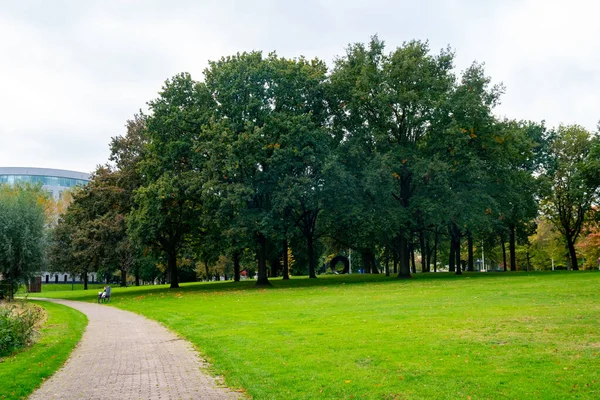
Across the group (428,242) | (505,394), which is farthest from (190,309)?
(428,242)

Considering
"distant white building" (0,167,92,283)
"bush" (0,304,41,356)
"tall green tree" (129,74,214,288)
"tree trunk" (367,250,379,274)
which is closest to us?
"bush" (0,304,41,356)

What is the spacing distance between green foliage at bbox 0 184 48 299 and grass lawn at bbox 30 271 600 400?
20.2 meters

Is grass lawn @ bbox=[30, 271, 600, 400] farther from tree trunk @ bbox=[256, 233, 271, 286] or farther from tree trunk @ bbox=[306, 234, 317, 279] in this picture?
tree trunk @ bbox=[306, 234, 317, 279]

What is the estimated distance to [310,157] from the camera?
3659cm

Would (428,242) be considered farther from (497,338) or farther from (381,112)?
(497,338)

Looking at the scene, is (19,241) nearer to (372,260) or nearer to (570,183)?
(372,260)

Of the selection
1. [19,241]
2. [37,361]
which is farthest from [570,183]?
[37,361]

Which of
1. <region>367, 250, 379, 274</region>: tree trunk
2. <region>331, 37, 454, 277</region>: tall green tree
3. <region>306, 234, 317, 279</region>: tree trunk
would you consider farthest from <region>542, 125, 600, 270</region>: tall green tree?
<region>306, 234, 317, 279</region>: tree trunk

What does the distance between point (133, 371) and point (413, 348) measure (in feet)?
19.5

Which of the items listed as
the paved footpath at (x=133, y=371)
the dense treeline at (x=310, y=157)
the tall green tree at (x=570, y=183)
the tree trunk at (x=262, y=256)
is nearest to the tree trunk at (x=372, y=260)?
the dense treeline at (x=310, y=157)

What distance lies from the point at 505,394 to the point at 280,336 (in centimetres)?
721

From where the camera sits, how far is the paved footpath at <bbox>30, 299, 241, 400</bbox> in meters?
8.68

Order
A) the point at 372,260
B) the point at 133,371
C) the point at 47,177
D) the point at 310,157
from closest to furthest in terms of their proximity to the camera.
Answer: the point at 133,371, the point at 310,157, the point at 372,260, the point at 47,177

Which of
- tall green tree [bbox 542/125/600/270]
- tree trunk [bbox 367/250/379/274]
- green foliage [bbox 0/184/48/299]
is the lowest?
tree trunk [bbox 367/250/379/274]
